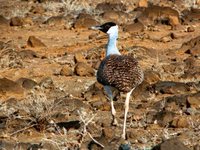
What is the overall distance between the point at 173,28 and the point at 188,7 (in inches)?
106

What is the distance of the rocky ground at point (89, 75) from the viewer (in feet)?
34.2

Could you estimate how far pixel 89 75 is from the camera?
14.7 m

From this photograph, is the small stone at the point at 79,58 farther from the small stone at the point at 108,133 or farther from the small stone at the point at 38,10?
the small stone at the point at 38,10

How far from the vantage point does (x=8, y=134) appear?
10.7m

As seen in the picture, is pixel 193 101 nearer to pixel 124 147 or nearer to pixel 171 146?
pixel 124 147

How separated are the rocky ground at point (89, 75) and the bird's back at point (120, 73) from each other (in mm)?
573

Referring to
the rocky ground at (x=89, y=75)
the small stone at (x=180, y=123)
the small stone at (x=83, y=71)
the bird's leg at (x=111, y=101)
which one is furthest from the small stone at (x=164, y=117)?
the small stone at (x=83, y=71)

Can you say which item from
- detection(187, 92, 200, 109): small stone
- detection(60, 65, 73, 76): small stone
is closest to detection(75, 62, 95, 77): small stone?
detection(60, 65, 73, 76): small stone

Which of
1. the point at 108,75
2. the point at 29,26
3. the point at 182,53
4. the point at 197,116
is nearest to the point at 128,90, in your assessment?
the point at 108,75

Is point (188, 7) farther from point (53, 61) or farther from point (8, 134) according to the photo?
point (8, 134)

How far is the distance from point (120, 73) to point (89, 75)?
451 centimetres

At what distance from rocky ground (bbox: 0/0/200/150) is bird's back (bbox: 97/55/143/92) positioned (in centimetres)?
57

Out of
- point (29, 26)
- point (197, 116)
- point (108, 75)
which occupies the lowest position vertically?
point (29, 26)

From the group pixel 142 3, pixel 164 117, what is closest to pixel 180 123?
pixel 164 117
